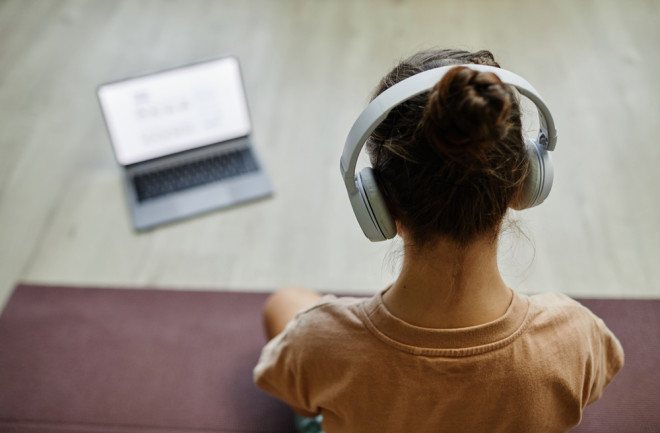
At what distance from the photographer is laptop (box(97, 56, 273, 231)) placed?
4.95 ft

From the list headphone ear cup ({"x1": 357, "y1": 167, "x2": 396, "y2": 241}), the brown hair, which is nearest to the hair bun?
the brown hair

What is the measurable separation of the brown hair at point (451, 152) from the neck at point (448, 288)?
3 centimetres

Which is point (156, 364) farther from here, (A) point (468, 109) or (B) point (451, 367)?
(A) point (468, 109)

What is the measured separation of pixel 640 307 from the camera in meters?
1.33

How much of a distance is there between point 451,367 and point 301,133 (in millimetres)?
1101

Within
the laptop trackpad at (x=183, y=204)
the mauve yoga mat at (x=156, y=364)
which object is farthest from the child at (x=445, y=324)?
the laptop trackpad at (x=183, y=204)

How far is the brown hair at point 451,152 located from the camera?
1.83 ft

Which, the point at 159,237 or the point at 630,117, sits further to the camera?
the point at 630,117

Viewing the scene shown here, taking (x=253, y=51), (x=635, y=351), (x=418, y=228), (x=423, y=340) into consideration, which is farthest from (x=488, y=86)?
(x=253, y=51)

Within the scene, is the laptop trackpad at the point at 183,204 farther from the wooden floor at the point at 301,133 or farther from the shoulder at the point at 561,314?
the shoulder at the point at 561,314

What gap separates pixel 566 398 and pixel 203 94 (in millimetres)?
1121

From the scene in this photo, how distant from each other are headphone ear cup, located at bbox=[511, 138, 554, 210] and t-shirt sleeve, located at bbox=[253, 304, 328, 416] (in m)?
0.29

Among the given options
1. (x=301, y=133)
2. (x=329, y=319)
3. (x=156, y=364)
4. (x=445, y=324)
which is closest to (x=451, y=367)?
(x=445, y=324)

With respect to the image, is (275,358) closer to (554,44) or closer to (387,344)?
(387,344)
